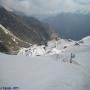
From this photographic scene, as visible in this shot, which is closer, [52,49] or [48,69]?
[48,69]

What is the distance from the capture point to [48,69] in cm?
53

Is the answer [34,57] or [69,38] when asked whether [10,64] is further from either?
[69,38]

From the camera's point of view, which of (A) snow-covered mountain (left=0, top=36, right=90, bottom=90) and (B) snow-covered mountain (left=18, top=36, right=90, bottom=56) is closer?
(A) snow-covered mountain (left=0, top=36, right=90, bottom=90)

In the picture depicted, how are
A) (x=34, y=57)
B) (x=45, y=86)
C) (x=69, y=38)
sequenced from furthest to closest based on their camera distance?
(x=69, y=38) < (x=34, y=57) < (x=45, y=86)

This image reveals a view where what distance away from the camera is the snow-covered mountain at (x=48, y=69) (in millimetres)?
480

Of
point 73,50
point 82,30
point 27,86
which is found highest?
point 82,30

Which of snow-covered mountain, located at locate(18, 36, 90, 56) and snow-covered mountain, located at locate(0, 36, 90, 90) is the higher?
snow-covered mountain, located at locate(18, 36, 90, 56)

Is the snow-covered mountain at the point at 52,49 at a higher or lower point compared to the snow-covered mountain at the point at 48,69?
higher

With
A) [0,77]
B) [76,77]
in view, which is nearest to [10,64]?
[0,77]

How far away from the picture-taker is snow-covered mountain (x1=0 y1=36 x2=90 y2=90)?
480 millimetres

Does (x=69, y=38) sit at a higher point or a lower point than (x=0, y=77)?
higher

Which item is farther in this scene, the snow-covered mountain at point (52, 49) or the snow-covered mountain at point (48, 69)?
the snow-covered mountain at point (52, 49)

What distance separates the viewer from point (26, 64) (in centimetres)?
54

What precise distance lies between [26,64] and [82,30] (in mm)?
371
